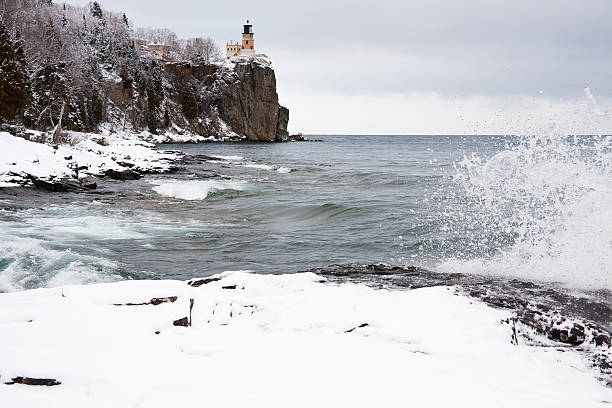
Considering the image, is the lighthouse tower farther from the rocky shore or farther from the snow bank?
the rocky shore

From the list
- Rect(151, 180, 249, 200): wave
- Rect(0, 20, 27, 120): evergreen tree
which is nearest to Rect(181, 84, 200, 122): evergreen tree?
Rect(0, 20, 27, 120): evergreen tree

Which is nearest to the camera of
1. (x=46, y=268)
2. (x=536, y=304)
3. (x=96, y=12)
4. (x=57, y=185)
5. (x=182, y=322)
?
(x=182, y=322)

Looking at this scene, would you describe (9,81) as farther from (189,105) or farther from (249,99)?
(249,99)

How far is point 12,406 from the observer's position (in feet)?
Answer: 11.4

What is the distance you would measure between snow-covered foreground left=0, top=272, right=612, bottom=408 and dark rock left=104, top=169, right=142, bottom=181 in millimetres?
22423

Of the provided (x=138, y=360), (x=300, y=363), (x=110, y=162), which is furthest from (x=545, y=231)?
(x=110, y=162)

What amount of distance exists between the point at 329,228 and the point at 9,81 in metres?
27.1

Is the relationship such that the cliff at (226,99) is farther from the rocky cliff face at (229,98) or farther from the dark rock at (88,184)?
the dark rock at (88,184)

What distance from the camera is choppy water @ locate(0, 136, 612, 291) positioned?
31.7 ft

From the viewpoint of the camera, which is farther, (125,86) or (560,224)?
(125,86)

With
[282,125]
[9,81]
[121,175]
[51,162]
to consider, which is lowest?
[121,175]

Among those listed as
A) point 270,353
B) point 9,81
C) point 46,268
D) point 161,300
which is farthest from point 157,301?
point 9,81

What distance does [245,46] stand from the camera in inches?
5295

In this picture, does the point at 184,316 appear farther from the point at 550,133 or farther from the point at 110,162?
the point at 110,162
